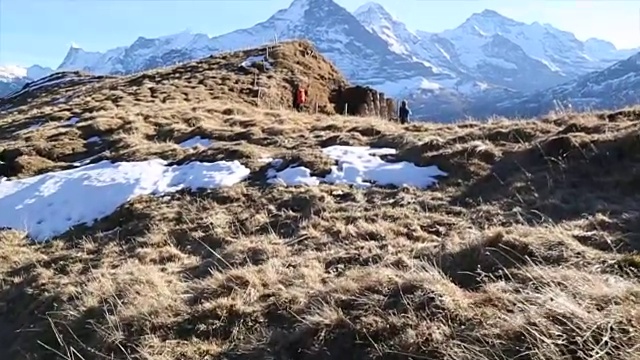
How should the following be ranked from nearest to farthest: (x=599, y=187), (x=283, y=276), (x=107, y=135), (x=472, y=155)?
(x=283, y=276)
(x=599, y=187)
(x=472, y=155)
(x=107, y=135)

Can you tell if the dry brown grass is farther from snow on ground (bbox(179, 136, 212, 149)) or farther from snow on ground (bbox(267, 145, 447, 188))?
snow on ground (bbox(179, 136, 212, 149))

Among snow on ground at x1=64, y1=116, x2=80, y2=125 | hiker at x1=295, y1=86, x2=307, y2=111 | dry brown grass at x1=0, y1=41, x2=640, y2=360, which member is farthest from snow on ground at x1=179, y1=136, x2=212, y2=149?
hiker at x1=295, y1=86, x2=307, y2=111

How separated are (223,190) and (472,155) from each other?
494 centimetres

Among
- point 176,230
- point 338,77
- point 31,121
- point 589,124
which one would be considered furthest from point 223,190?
point 338,77

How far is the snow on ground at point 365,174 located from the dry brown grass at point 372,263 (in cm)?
37

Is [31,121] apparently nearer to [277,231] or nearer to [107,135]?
[107,135]

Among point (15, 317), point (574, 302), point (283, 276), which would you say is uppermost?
point (574, 302)

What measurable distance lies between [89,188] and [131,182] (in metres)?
0.94

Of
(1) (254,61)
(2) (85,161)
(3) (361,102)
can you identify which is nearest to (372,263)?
(2) (85,161)

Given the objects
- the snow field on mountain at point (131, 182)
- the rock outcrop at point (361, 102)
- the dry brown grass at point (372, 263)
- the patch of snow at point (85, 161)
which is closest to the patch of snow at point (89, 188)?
the snow field on mountain at point (131, 182)

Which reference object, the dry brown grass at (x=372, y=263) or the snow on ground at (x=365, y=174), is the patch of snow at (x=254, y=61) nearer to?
the dry brown grass at (x=372, y=263)

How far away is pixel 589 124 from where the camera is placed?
37.0 feet

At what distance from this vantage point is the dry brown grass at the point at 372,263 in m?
4.42

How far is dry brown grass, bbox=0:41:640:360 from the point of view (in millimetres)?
4422
